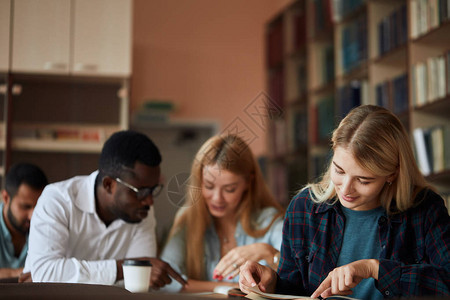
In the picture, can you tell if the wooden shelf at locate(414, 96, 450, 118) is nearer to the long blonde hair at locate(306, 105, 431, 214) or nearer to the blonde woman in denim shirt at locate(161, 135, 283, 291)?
the blonde woman in denim shirt at locate(161, 135, 283, 291)

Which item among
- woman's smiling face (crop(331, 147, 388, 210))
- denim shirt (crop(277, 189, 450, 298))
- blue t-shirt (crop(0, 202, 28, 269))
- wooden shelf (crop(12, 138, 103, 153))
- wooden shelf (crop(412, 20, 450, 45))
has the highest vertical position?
wooden shelf (crop(412, 20, 450, 45))

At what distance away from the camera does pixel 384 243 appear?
1.37 m

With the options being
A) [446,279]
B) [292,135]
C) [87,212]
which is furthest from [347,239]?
[292,135]

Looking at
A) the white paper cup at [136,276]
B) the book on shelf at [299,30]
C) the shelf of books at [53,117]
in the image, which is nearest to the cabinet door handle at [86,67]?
the shelf of books at [53,117]

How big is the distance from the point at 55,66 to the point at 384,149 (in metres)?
1.87

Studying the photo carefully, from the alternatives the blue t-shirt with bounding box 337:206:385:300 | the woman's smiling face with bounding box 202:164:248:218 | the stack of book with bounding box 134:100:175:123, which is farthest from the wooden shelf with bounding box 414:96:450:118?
the stack of book with bounding box 134:100:175:123

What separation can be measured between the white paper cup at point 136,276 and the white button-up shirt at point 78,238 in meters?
0.13

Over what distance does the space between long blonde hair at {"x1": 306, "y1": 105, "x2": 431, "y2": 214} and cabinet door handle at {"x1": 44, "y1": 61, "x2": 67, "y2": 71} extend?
5.48 feet

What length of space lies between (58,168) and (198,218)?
50 cm

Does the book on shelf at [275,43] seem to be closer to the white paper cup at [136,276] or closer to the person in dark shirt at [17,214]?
the person in dark shirt at [17,214]

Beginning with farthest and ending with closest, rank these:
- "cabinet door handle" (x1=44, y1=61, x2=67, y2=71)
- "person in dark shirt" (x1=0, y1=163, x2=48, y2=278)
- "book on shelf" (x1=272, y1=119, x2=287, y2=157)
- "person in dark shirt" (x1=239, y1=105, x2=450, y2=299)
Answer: "book on shelf" (x1=272, y1=119, x2=287, y2=157)
"cabinet door handle" (x1=44, y1=61, x2=67, y2=71)
"person in dark shirt" (x1=0, y1=163, x2=48, y2=278)
"person in dark shirt" (x1=239, y1=105, x2=450, y2=299)

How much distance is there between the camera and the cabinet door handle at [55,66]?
2662 mm

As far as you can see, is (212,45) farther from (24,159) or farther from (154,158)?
(154,158)

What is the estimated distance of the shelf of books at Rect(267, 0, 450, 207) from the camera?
2852mm
